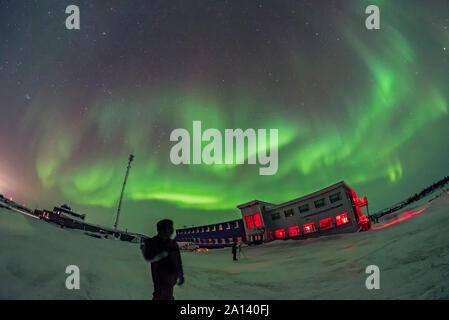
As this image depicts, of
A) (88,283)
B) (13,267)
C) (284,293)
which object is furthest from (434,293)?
(13,267)

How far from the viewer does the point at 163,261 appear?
3.54 m

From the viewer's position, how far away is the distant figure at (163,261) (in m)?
3.43

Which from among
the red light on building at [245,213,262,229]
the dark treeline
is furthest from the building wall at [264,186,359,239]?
the dark treeline

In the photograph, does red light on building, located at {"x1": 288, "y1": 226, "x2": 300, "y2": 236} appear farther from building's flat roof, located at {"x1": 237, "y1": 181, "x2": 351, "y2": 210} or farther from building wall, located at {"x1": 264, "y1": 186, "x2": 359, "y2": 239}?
building's flat roof, located at {"x1": 237, "y1": 181, "x2": 351, "y2": 210}

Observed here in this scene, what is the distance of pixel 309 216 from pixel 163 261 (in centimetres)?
3714

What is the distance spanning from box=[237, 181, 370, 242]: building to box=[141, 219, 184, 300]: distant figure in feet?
117

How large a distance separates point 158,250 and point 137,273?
656cm

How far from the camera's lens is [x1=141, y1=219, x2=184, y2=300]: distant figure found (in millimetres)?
3434

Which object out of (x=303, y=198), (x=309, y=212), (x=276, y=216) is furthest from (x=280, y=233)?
(x=303, y=198)

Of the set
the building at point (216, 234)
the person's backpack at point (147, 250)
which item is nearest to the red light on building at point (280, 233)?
the building at point (216, 234)

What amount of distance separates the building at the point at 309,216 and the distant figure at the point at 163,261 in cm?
3564

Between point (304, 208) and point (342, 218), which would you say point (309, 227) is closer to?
point (304, 208)
